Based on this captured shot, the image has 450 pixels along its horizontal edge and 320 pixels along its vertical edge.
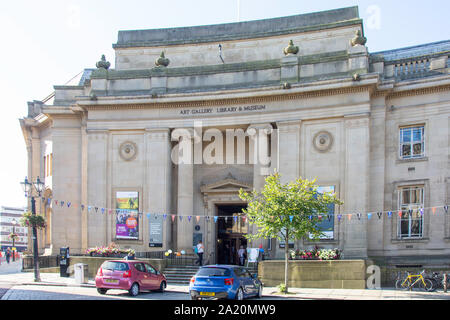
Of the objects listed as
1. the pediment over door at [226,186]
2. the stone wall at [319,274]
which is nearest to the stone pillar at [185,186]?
the pediment over door at [226,186]

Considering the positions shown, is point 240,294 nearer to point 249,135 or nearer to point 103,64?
point 249,135

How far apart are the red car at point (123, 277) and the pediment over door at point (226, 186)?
1168cm

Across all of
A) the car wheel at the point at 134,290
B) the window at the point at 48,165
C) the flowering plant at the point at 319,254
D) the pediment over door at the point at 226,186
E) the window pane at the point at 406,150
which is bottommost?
the car wheel at the point at 134,290

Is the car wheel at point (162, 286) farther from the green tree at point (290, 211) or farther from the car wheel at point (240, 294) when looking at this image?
the car wheel at point (240, 294)

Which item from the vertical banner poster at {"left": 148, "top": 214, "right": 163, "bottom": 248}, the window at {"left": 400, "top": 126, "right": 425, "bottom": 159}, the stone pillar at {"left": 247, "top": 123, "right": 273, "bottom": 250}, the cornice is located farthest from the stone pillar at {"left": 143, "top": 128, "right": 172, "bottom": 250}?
the window at {"left": 400, "top": 126, "right": 425, "bottom": 159}

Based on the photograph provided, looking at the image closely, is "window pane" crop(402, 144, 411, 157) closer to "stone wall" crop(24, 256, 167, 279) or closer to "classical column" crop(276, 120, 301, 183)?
"classical column" crop(276, 120, 301, 183)

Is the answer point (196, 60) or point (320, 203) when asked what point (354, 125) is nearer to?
point (320, 203)

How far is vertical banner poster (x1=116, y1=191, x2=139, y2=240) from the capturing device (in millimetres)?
32625

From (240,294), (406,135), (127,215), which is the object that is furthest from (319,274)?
(127,215)

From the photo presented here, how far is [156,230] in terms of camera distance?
32.2 metres

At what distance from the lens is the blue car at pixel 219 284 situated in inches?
742

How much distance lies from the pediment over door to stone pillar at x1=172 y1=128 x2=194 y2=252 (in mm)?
1225

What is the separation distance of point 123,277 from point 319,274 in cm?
943
